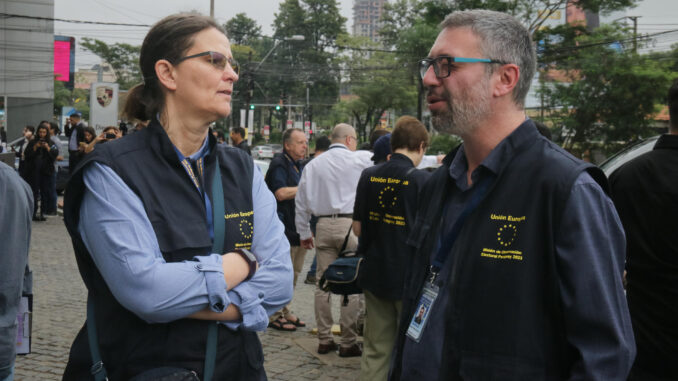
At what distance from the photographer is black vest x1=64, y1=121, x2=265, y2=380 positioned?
2025mm

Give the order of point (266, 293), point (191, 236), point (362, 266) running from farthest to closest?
point (362, 266) < point (266, 293) < point (191, 236)

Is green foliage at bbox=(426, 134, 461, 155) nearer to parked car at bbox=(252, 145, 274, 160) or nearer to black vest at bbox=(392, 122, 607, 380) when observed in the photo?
black vest at bbox=(392, 122, 607, 380)

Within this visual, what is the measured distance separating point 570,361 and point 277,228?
3.70ft

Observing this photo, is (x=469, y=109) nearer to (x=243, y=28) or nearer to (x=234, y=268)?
(x=234, y=268)

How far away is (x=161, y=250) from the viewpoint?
210 centimetres

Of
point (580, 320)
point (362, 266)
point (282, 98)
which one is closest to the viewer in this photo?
point (580, 320)

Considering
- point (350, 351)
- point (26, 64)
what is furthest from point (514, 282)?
point (26, 64)

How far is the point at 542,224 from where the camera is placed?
1979 millimetres

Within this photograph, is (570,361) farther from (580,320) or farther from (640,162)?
(640,162)

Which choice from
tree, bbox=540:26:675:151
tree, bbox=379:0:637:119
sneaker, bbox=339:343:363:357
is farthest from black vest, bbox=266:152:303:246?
tree, bbox=379:0:637:119

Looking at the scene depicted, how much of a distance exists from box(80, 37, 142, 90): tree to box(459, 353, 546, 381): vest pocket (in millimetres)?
70972

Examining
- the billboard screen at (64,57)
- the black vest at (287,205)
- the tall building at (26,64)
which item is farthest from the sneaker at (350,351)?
the billboard screen at (64,57)

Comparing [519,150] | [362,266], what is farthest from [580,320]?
[362,266]

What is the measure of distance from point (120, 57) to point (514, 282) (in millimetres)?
74142
